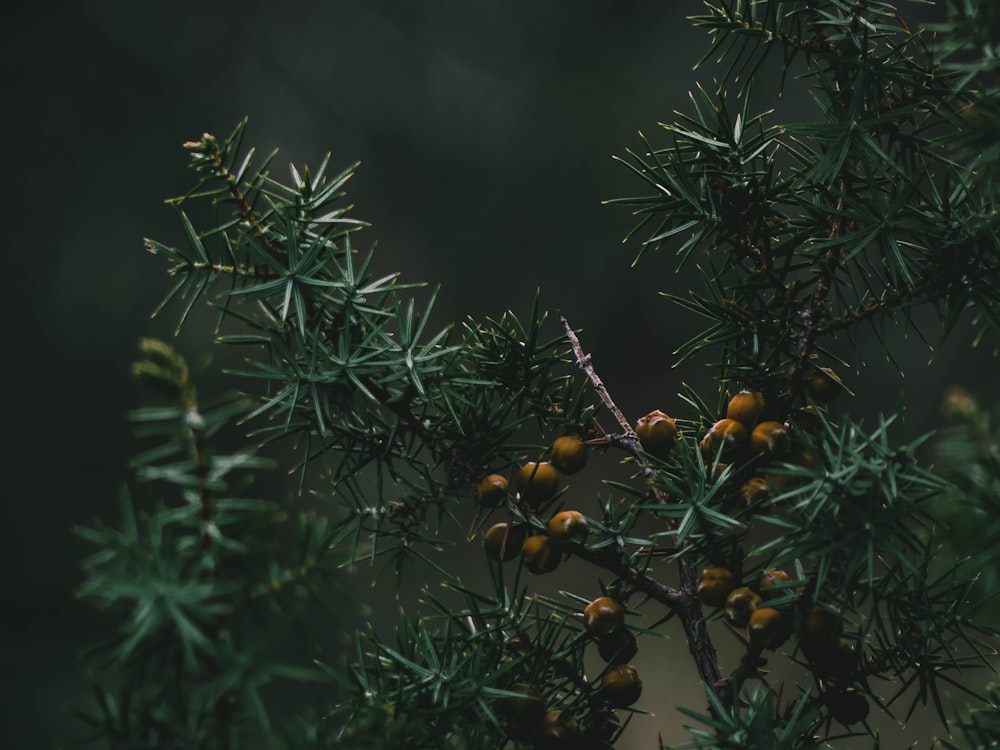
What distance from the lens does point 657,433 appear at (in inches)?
11.2

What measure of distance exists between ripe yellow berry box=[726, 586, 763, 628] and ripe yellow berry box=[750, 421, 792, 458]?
4 centimetres

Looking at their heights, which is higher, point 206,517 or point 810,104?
point 810,104

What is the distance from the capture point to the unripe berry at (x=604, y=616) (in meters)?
0.27

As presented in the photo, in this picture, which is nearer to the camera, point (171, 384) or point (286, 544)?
point (171, 384)

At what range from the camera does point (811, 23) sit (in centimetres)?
28

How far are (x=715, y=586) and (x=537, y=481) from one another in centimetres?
6

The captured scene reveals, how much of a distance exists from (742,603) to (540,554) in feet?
0.20

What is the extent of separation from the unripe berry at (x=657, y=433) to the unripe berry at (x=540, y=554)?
0.16 feet

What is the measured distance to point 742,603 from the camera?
10.1 inches

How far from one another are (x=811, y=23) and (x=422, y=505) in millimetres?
198

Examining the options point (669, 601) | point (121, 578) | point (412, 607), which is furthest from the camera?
point (412, 607)

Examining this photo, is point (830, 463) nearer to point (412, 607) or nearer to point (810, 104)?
point (412, 607)

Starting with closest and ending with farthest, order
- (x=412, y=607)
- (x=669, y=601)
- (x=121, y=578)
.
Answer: (x=121, y=578) → (x=669, y=601) → (x=412, y=607)

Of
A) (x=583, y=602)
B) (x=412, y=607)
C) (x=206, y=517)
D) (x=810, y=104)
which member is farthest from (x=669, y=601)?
(x=810, y=104)
